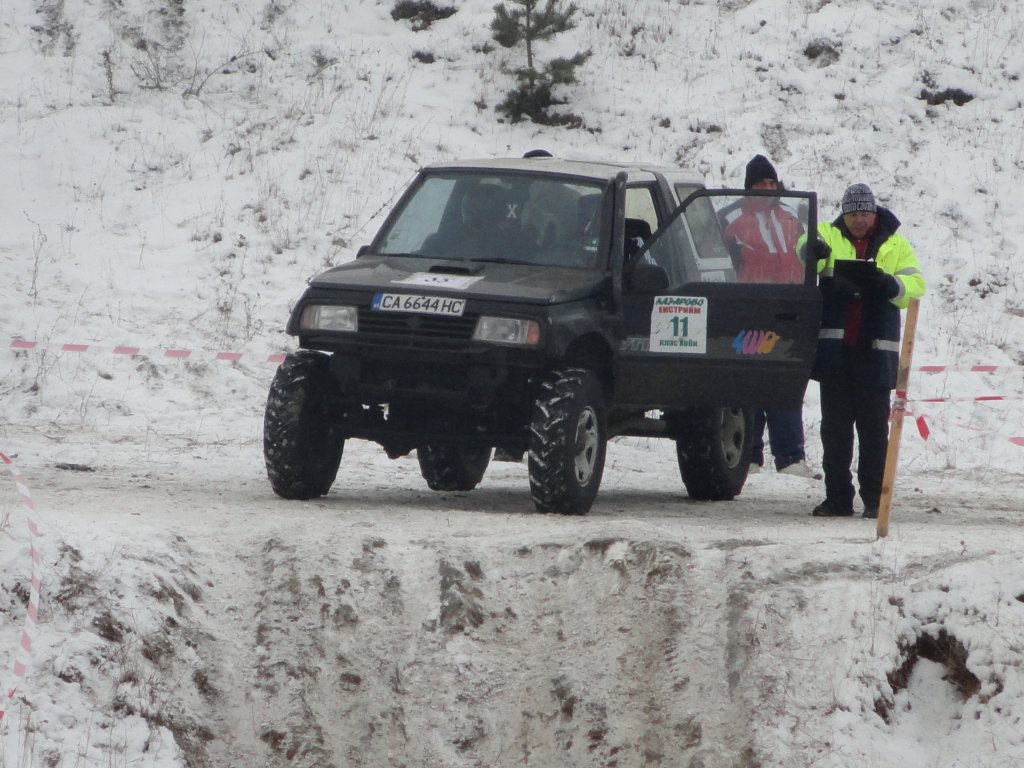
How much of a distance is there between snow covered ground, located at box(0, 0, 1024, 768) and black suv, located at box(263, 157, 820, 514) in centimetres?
47

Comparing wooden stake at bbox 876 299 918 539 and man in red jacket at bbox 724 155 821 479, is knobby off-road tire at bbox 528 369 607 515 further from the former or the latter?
wooden stake at bbox 876 299 918 539

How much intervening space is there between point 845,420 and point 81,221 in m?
9.76

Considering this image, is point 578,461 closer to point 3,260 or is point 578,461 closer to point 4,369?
point 4,369

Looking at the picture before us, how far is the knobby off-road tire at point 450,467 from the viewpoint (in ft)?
32.0

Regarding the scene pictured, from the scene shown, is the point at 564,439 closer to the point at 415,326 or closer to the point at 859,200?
the point at 415,326

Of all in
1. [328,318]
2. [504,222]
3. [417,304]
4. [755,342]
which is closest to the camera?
[417,304]

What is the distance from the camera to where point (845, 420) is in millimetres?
8586

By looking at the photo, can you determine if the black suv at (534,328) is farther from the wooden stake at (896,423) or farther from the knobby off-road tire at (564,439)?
the wooden stake at (896,423)

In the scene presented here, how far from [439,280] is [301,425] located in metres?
1.12

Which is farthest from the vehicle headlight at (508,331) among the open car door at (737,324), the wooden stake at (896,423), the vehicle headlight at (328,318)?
the wooden stake at (896,423)

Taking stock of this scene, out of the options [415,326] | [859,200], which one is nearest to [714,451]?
[859,200]

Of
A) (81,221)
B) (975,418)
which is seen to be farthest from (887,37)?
(81,221)

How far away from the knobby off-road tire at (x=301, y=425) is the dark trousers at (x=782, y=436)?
154 inches

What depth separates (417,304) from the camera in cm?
765
